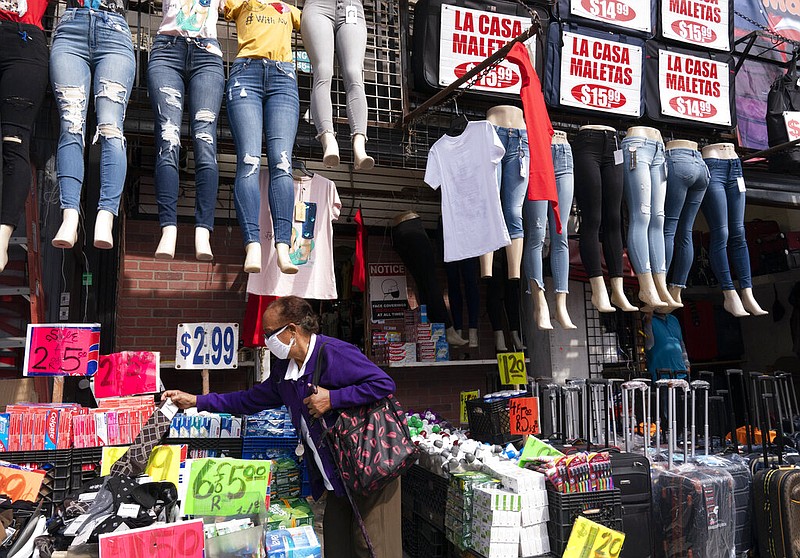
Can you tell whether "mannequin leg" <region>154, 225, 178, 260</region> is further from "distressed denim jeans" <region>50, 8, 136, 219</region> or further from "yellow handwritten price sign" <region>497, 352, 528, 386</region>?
"yellow handwritten price sign" <region>497, 352, 528, 386</region>

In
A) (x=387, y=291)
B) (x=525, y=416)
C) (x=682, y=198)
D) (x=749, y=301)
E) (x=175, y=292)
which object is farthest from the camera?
(x=387, y=291)

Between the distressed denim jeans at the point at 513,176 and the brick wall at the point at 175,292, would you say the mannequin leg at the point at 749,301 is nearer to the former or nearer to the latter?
the distressed denim jeans at the point at 513,176

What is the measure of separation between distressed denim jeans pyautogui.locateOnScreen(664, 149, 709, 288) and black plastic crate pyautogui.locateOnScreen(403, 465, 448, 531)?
107 inches

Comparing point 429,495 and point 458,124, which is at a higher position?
point 458,124

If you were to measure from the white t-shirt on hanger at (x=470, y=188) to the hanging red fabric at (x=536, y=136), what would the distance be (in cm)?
28

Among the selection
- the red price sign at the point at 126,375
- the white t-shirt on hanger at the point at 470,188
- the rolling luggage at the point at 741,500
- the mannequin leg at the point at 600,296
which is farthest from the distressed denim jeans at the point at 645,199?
the red price sign at the point at 126,375

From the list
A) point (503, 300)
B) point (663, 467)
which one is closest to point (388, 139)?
point (503, 300)

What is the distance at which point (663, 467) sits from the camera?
3449 mm

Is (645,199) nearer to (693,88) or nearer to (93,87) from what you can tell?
(693,88)

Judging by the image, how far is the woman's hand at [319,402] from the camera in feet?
8.02

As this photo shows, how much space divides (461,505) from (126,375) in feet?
6.54

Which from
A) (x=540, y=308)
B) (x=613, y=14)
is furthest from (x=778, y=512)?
(x=613, y=14)

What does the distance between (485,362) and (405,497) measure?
2.63 m

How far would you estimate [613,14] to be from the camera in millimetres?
5266
